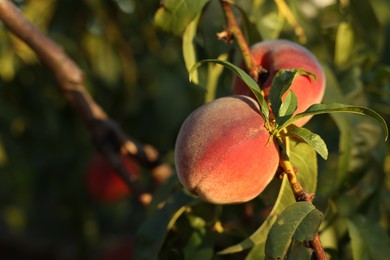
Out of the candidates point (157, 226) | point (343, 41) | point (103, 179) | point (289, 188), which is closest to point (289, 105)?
point (289, 188)

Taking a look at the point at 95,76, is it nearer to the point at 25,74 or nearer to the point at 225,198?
the point at 25,74

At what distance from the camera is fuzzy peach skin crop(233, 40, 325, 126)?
3.10 feet

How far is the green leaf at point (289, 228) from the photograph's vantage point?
0.76 metres

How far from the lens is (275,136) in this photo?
0.87 meters

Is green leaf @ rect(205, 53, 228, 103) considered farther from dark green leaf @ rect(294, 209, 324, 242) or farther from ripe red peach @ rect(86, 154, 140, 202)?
ripe red peach @ rect(86, 154, 140, 202)

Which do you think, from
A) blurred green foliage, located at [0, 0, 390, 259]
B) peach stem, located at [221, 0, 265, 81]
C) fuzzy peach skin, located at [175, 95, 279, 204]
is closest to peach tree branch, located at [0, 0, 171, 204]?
blurred green foliage, located at [0, 0, 390, 259]

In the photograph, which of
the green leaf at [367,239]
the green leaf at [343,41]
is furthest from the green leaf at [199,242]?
the green leaf at [343,41]

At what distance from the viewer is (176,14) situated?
1026 millimetres

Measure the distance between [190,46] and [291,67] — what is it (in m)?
0.18

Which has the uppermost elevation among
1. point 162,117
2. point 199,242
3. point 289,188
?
point 289,188

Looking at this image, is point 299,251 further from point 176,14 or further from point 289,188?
point 176,14

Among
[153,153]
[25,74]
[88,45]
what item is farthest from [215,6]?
[25,74]

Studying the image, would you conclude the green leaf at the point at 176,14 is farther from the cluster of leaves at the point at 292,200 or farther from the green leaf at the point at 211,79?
the green leaf at the point at 211,79

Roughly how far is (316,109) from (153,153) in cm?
68
